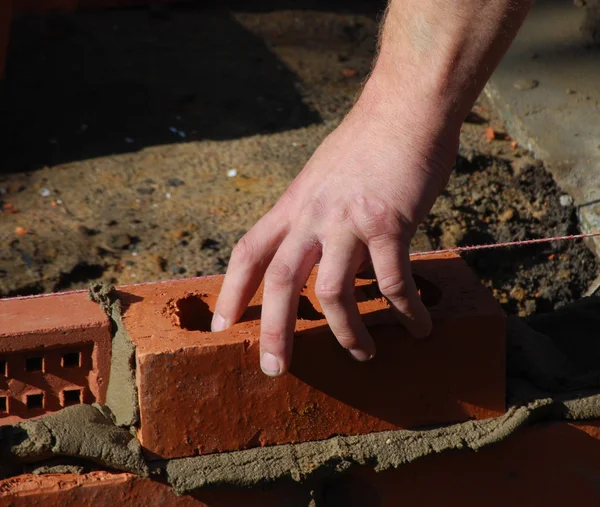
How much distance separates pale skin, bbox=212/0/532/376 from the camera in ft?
5.91

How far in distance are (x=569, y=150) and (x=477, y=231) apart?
0.61m

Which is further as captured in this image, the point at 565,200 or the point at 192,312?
the point at 565,200

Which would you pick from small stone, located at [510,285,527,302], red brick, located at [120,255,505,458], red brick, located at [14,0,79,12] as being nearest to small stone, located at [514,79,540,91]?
small stone, located at [510,285,527,302]

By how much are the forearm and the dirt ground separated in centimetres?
168

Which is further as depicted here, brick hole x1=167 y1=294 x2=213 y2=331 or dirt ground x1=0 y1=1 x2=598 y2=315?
dirt ground x1=0 y1=1 x2=598 y2=315

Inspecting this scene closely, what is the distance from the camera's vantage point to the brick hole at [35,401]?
2059 mm

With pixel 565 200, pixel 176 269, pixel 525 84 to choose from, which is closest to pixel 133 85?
pixel 176 269

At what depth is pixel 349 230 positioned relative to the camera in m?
1.79

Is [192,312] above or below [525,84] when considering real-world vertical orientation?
above

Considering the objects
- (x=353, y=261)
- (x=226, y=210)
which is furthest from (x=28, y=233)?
(x=353, y=261)

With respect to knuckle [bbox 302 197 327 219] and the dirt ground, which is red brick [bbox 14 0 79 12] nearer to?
the dirt ground

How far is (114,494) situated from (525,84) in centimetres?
327

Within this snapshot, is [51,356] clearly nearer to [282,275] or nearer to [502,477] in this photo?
[282,275]

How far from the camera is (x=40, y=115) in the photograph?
15.4ft
